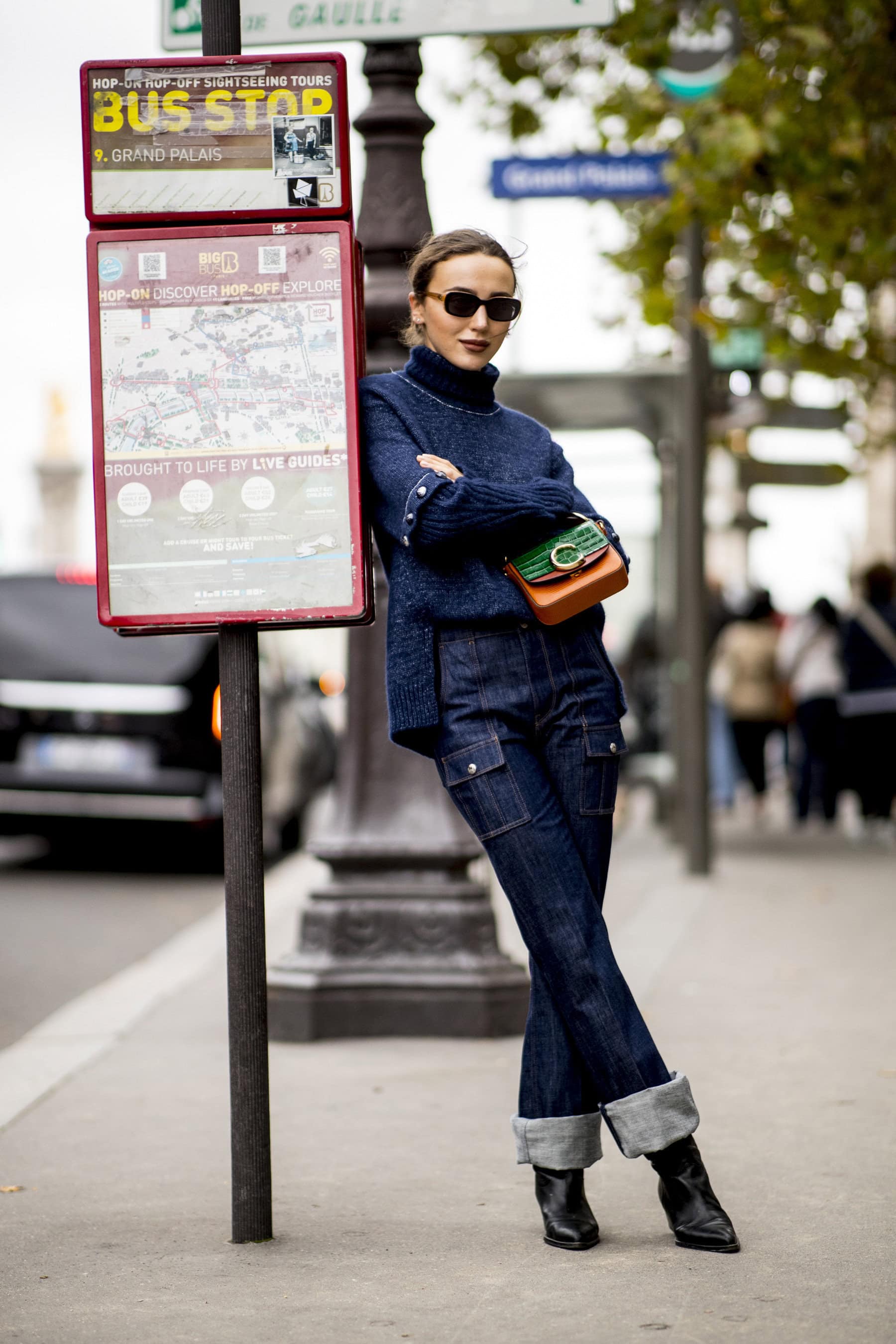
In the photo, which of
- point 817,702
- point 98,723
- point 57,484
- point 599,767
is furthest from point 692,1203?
point 57,484

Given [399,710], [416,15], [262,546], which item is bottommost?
[399,710]

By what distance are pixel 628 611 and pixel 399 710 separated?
1720 centimetres

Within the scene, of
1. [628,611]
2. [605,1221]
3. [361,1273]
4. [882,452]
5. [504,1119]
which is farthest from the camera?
[628,611]

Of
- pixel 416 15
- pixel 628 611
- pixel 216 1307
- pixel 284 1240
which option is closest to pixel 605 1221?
pixel 284 1240

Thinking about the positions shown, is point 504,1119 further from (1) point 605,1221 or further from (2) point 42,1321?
(2) point 42,1321

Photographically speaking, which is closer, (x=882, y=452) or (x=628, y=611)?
(x=882, y=452)

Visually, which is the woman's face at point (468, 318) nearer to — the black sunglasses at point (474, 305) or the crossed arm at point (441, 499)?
the black sunglasses at point (474, 305)

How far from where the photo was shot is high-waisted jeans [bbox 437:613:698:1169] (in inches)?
148

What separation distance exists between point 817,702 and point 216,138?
10723 millimetres

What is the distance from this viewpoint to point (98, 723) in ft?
36.3

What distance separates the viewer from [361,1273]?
3.70m

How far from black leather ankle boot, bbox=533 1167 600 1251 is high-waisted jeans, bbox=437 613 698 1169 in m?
0.05

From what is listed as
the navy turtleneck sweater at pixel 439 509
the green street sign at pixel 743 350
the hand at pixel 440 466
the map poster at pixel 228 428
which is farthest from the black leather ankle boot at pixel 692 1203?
the green street sign at pixel 743 350

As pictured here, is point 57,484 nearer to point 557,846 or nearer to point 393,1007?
point 393,1007
